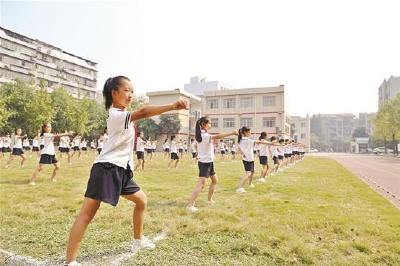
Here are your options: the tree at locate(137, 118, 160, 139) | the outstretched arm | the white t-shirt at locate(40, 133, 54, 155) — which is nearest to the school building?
the tree at locate(137, 118, 160, 139)

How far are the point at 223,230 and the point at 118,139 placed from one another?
7.72ft

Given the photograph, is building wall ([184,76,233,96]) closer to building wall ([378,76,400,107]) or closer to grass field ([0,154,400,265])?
building wall ([378,76,400,107])

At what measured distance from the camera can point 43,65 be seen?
222 feet

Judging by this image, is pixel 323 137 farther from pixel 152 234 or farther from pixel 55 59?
pixel 152 234

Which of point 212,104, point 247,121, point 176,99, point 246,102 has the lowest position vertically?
point 247,121

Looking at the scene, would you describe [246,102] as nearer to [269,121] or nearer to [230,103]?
[230,103]

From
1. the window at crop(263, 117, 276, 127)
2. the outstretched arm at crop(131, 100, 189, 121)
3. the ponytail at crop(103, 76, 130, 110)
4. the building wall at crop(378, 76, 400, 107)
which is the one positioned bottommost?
the outstretched arm at crop(131, 100, 189, 121)

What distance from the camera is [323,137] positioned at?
144 metres

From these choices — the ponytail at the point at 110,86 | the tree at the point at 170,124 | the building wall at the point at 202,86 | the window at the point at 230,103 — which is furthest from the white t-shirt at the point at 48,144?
the building wall at the point at 202,86

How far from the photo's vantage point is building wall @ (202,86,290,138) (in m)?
56.1

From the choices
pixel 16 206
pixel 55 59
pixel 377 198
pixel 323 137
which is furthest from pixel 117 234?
pixel 323 137

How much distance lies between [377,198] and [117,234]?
6948 mm

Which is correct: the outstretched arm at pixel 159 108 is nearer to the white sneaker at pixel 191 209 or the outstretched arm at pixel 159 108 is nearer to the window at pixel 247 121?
the white sneaker at pixel 191 209

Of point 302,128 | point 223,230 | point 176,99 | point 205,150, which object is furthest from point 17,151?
point 302,128
